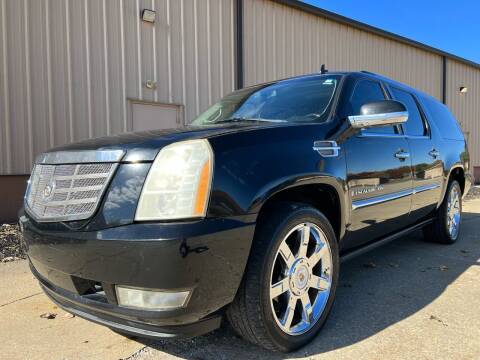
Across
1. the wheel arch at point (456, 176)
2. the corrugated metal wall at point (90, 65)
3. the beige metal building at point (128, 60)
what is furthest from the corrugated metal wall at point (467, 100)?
the wheel arch at point (456, 176)

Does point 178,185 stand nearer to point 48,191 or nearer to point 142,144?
point 142,144

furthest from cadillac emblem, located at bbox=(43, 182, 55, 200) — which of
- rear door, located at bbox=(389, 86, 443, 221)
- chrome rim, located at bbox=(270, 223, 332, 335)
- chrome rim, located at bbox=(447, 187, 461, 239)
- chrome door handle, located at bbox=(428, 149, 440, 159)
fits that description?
chrome rim, located at bbox=(447, 187, 461, 239)

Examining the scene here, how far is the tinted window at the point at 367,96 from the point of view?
125 inches

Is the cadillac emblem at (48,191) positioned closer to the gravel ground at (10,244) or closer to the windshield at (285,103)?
the windshield at (285,103)

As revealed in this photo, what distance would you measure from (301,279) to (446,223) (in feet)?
10.5

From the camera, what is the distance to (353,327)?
8.89 ft

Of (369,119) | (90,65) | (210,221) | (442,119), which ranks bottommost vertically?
(210,221)

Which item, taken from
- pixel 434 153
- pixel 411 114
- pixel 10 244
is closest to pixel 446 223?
pixel 434 153

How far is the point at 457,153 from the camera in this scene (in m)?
5.02

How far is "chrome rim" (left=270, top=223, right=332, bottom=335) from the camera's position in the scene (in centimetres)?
232

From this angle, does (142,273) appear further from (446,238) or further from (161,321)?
(446,238)

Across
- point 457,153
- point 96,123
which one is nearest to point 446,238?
point 457,153

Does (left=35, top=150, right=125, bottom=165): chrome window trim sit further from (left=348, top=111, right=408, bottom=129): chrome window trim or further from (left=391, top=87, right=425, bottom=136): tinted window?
(left=391, top=87, right=425, bottom=136): tinted window

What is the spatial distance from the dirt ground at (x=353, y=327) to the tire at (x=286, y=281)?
159 mm
